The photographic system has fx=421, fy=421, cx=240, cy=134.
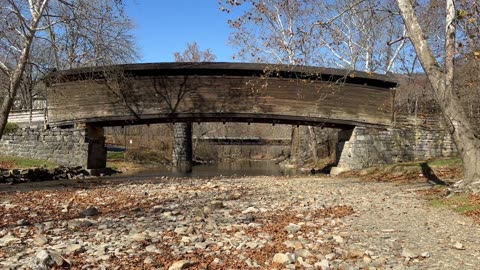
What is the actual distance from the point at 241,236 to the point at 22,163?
19915mm

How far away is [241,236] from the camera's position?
622cm

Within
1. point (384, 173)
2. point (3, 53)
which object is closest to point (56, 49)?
point (3, 53)

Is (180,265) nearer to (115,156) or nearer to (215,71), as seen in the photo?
(215,71)

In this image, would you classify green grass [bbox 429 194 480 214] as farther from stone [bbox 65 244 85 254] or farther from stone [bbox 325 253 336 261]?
stone [bbox 65 244 85 254]

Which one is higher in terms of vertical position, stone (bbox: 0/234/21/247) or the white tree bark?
the white tree bark

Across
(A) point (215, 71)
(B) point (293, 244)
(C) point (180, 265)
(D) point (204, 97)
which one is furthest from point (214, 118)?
(C) point (180, 265)

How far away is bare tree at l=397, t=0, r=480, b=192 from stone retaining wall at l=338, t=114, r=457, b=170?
1354 cm

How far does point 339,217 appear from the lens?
7.81 metres

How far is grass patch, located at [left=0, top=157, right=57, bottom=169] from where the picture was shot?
2143 cm

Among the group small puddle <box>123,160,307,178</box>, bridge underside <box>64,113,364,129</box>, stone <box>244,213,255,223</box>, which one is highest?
bridge underside <box>64,113,364,129</box>

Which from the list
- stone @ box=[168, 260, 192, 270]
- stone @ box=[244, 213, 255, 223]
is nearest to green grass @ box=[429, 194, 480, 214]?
stone @ box=[244, 213, 255, 223]

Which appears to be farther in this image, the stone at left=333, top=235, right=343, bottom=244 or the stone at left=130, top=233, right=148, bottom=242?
the stone at left=130, top=233, right=148, bottom=242

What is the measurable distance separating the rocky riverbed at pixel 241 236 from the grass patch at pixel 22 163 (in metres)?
12.6

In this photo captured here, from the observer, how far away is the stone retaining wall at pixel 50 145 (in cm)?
2370
